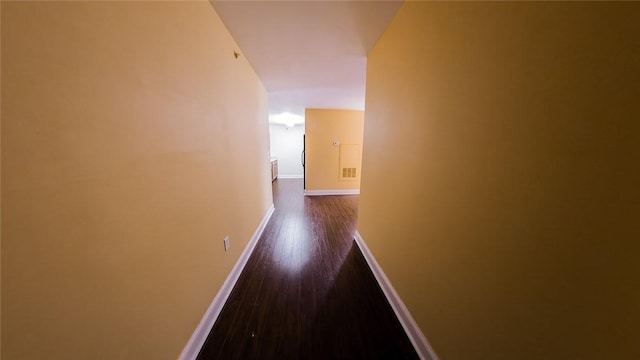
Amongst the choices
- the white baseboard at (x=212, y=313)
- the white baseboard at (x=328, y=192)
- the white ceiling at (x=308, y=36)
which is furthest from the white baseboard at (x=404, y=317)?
the white baseboard at (x=328, y=192)

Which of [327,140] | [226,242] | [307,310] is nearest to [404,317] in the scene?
[307,310]

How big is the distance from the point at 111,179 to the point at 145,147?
0.21m

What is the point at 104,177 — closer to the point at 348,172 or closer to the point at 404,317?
the point at 404,317

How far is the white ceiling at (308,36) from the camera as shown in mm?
1415

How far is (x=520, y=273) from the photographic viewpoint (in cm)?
68

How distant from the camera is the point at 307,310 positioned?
5.12ft

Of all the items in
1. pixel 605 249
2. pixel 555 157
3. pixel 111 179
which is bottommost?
pixel 605 249

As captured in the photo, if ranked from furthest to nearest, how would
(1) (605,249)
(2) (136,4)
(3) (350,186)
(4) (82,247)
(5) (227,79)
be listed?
(3) (350,186) → (5) (227,79) → (2) (136,4) → (4) (82,247) → (1) (605,249)

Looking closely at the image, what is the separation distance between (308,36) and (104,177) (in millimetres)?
1834

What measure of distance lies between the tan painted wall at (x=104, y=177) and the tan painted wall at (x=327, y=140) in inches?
142

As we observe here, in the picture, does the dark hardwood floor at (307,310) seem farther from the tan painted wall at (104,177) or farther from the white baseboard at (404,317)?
the tan painted wall at (104,177)

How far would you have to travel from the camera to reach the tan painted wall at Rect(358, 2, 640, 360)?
0.47 m

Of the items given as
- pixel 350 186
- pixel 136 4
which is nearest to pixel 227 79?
pixel 136 4

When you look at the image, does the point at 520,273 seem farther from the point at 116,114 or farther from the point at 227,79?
the point at 227,79
